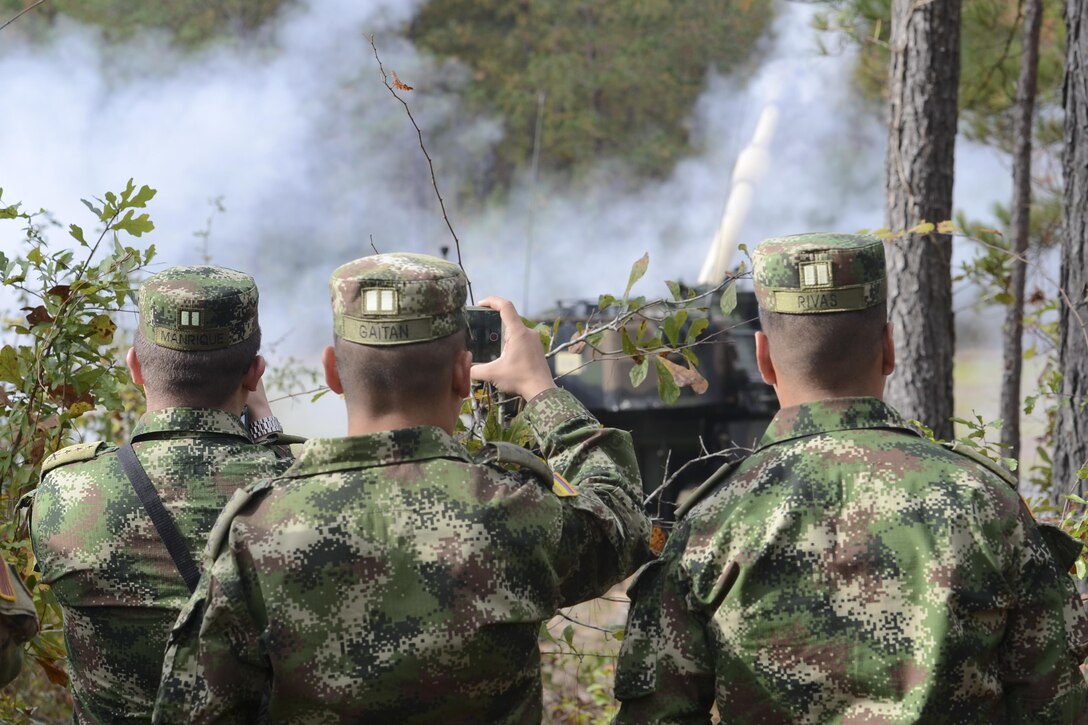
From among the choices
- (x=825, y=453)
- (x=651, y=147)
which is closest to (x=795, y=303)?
(x=825, y=453)

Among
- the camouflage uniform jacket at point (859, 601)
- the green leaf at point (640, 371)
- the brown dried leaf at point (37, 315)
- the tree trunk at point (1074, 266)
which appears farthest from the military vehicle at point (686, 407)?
the camouflage uniform jacket at point (859, 601)

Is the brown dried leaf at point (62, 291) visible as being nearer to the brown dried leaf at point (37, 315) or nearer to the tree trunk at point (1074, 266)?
the brown dried leaf at point (37, 315)

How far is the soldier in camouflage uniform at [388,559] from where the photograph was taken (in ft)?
5.90

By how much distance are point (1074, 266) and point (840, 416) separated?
8.56 feet

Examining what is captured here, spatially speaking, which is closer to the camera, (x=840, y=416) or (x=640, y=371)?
(x=840, y=416)

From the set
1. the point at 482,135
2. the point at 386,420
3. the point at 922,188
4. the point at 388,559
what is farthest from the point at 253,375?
the point at 482,135

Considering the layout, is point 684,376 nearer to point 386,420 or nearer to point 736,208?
point 386,420

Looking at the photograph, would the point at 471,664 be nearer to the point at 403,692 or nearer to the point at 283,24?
the point at 403,692

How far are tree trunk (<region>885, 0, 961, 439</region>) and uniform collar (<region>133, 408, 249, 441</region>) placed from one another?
4.22 m

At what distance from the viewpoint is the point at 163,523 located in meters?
2.16

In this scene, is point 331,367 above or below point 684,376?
above

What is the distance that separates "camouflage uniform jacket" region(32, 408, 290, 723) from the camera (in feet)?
7.13

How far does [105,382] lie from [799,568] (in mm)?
1972

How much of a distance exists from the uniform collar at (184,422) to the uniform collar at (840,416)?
0.96 metres
